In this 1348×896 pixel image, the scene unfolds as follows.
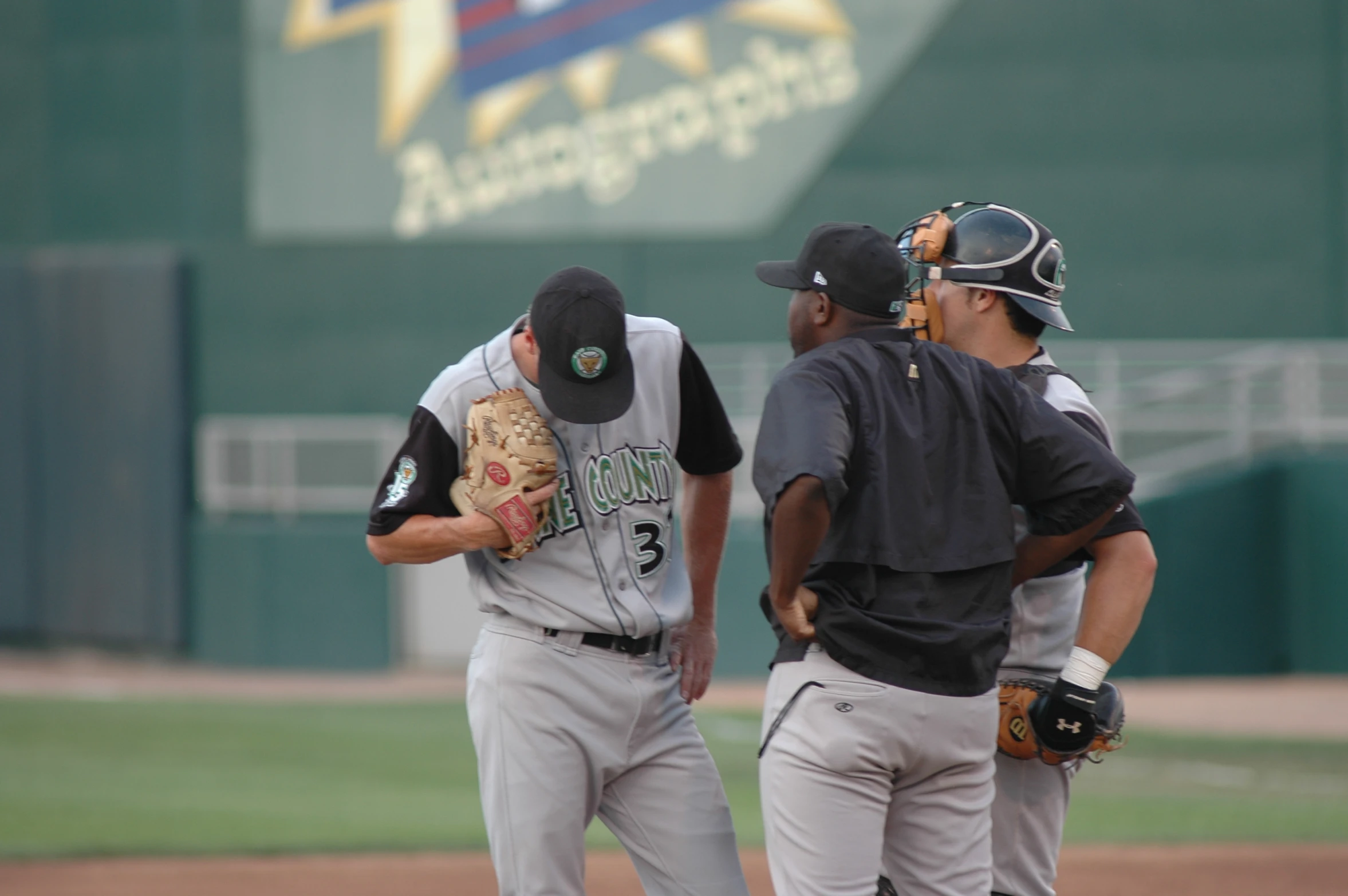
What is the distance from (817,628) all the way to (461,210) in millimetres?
→ 12063

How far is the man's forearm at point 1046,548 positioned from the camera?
9.20 ft

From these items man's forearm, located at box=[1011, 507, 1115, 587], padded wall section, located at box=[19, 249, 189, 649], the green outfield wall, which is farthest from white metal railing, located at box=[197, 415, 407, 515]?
man's forearm, located at box=[1011, 507, 1115, 587]

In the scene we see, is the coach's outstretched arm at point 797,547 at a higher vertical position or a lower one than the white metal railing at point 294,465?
higher

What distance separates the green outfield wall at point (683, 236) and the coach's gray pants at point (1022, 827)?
1048 cm

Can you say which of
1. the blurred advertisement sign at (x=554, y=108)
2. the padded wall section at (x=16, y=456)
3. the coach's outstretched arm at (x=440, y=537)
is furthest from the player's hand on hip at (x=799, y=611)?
the padded wall section at (x=16, y=456)

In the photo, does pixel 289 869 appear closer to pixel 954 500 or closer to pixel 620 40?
pixel 954 500

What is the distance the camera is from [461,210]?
14.3 m

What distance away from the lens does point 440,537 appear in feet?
10.1

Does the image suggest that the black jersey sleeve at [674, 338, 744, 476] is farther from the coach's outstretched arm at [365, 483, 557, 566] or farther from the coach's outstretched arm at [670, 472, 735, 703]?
the coach's outstretched arm at [365, 483, 557, 566]

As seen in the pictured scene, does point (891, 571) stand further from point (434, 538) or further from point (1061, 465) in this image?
point (434, 538)

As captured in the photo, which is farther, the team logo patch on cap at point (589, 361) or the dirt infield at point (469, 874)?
the dirt infield at point (469, 874)

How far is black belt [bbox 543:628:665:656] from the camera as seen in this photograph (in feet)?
10.4

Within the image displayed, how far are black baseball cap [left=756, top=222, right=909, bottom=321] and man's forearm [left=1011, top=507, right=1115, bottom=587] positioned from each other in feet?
1.65

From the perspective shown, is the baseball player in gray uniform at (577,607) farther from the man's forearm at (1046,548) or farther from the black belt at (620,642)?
the man's forearm at (1046,548)
